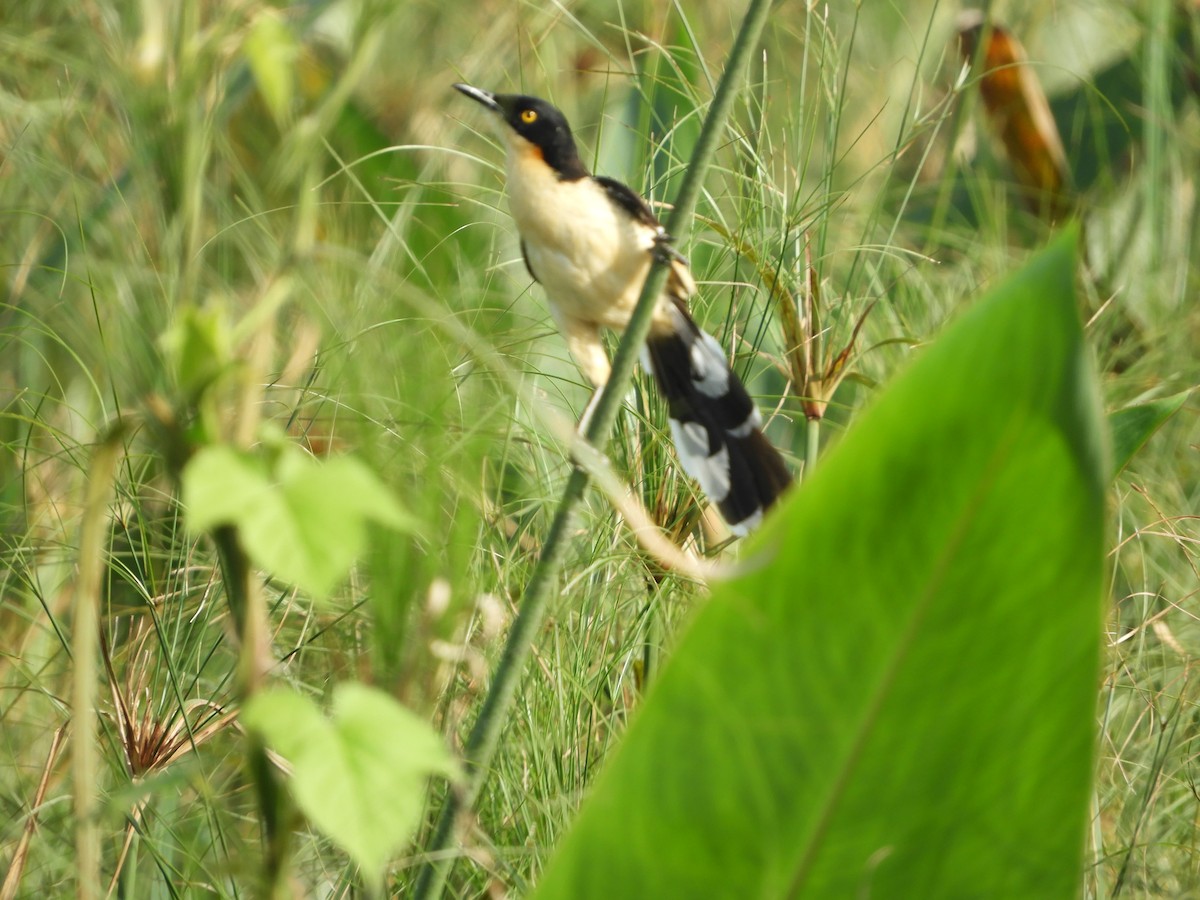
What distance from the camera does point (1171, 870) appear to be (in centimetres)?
133

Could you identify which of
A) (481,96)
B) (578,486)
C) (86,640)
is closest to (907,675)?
(578,486)

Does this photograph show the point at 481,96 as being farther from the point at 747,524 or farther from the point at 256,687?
the point at 256,687

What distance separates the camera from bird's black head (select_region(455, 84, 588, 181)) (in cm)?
153

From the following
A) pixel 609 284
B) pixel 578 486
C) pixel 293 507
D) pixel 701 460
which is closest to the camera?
pixel 293 507

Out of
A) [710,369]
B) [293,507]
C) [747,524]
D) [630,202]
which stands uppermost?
[293,507]

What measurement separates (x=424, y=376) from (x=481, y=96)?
2.57 feet

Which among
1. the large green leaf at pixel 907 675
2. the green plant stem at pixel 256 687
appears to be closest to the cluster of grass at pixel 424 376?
the green plant stem at pixel 256 687

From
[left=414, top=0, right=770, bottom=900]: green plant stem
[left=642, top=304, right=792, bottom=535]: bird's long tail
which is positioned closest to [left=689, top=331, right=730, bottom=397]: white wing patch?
[left=642, top=304, right=792, bottom=535]: bird's long tail

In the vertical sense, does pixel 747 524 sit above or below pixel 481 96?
below

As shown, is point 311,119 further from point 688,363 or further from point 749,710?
point 688,363

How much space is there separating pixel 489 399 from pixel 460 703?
0.35 meters

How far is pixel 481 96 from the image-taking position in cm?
154

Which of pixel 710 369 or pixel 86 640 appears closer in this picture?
pixel 86 640

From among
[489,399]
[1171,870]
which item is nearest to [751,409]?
[489,399]
